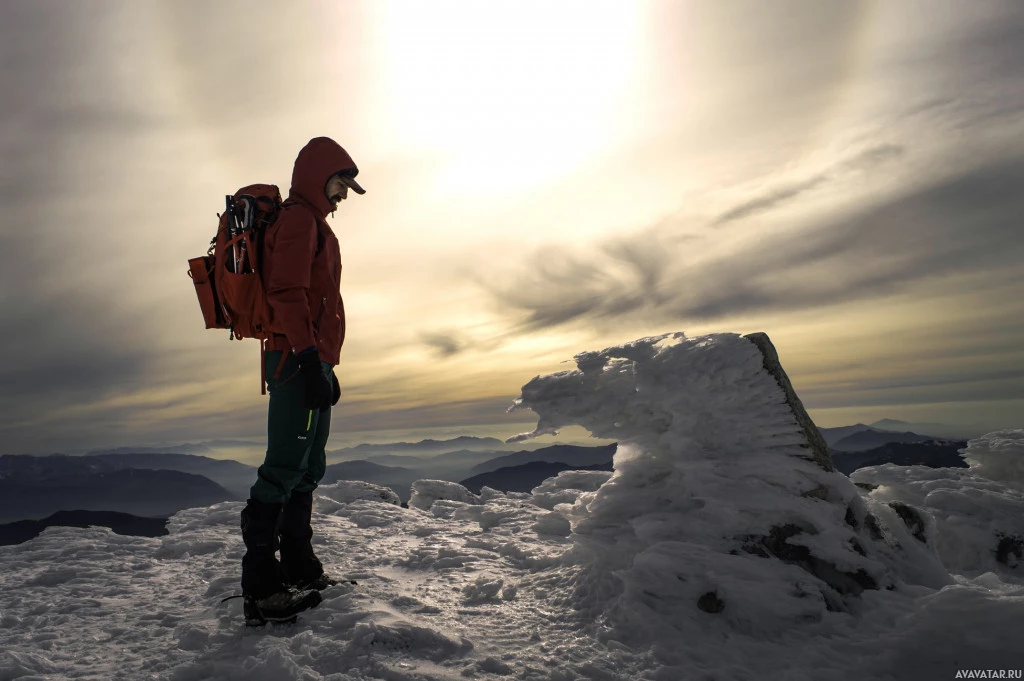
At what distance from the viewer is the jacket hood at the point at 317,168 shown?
14.7ft

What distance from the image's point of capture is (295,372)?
13.5 feet

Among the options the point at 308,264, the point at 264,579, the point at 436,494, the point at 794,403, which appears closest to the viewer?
the point at 264,579

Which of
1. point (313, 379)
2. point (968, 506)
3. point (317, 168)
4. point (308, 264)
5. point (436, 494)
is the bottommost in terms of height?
point (968, 506)

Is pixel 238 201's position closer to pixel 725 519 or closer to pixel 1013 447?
pixel 725 519

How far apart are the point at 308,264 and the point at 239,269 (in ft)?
2.19

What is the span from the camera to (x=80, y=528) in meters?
7.21

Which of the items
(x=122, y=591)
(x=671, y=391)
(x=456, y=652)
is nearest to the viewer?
(x=456, y=652)

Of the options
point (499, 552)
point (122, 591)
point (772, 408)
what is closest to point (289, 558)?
point (122, 591)

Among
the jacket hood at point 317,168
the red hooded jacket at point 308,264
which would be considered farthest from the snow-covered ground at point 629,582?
the jacket hood at point 317,168

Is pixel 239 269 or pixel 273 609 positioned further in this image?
pixel 239 269

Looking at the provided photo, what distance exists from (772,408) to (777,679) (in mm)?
2885

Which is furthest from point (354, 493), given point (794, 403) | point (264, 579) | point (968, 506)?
point (968, 506)

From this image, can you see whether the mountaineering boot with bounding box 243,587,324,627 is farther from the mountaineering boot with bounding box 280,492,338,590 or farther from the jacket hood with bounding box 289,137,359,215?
the jacket hood with bounding box 289,137,359,215

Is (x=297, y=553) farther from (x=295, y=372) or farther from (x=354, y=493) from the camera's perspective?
(x=354, y=493)
